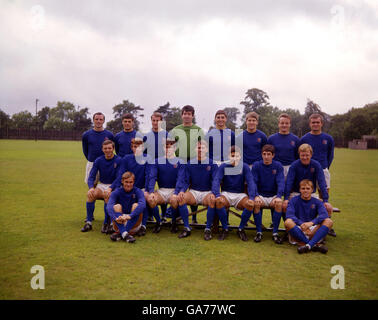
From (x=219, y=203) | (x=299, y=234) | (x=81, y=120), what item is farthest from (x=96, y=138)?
(x=81, y=120)

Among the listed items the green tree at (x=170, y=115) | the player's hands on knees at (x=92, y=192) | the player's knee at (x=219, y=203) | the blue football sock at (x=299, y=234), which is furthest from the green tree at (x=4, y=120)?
the blue football sock at (x=299, y=234)

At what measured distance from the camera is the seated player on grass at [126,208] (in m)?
6.05

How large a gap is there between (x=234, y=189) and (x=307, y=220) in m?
1.44

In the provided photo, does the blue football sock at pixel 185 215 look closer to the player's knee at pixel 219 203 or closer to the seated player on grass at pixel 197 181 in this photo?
the seated player on grass at pixel 197 181

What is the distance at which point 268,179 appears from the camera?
256 inches

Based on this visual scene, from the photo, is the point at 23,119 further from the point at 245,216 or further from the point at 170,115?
the point at 245,216

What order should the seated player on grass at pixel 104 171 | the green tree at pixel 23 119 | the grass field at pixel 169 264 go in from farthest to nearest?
the green tree at pixel 23 119 → the seated player on grass at pixel 104 171 → the grass field at pixel 169 264

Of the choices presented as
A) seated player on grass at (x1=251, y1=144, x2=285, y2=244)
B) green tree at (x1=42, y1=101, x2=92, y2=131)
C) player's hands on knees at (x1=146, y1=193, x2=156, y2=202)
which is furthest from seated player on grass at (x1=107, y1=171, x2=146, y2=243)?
green tree at (x1=42, y1=101, x2=92, y2=131)

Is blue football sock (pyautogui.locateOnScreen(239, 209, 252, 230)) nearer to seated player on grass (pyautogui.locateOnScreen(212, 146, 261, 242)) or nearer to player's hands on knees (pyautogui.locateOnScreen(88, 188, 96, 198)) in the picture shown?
seated player on grass (pyautogui.locateOnScreen(212, 146, 261, 242))

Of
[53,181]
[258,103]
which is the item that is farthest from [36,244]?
[258,103]

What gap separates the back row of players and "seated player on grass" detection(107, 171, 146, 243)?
0.02 meters

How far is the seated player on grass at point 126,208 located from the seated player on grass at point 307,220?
8.64 feet
